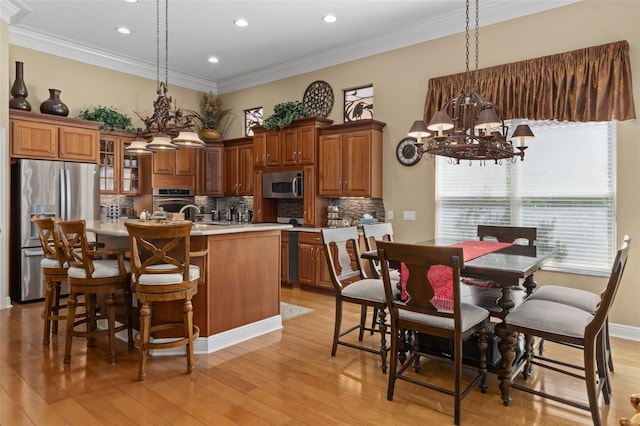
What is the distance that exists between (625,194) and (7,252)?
6.77m

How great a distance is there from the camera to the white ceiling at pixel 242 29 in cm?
464

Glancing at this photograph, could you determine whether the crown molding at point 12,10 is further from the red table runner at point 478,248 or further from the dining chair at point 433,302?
the red table runner at point 478,248

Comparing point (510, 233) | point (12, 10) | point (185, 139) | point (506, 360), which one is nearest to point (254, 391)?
point (506, 360)

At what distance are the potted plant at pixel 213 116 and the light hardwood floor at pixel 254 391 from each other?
16.1 ft

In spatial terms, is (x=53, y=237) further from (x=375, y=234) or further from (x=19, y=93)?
(x=19, y=93)

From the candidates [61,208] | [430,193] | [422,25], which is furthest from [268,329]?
[422,25]

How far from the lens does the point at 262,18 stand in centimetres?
500

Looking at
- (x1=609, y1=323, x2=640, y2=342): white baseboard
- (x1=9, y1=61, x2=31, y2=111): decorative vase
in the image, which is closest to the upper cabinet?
(x1=9, y1=61, x2=31, y2=111): decorative vase

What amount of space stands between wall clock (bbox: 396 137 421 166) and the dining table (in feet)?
6.14

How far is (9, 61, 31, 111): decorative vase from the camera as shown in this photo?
16.5 feet

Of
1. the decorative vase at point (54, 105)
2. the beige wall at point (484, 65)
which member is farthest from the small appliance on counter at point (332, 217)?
the decorative vase at point (54, 105)

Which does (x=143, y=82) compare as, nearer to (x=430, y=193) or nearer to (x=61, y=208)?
(x=61, y=208)

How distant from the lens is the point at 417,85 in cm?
521

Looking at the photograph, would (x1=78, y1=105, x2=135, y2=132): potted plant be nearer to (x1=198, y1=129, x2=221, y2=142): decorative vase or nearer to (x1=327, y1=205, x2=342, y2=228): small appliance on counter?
(x1=198, y1=129, x2=221, y2=142): decorative vase
